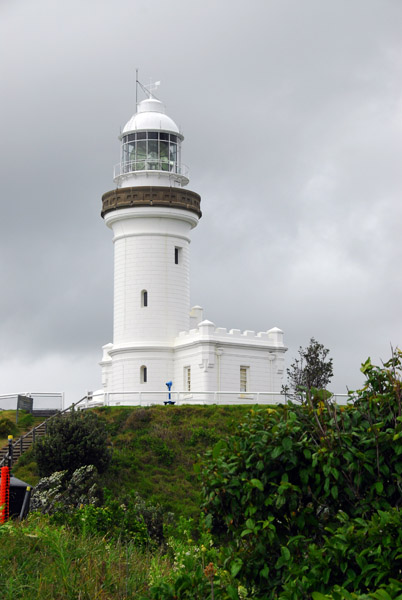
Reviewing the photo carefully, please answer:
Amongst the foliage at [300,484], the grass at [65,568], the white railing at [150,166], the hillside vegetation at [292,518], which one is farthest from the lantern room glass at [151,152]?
the foliage at [300,484]

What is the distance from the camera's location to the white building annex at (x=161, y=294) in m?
42.3

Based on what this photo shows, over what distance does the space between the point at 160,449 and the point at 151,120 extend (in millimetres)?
18187

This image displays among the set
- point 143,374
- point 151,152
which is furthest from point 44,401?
point 151,152

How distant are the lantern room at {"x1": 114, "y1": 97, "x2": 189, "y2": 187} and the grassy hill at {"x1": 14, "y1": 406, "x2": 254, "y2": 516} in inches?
483

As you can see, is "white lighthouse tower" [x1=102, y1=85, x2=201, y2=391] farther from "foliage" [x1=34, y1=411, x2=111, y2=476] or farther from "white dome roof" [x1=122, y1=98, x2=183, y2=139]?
"foliage" [x1=34, y1=411, x2=111, y2=476]

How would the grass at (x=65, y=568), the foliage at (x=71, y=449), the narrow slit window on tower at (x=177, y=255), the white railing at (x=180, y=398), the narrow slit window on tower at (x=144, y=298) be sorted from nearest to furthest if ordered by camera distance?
the grass at (x=65, y=568), the foliage at (x=71, y=449), the white railing at (x=180, y=398), the narrow slit window on tower at (x=144, y=298), the narrow slit window on tower at (x=177, y=255)

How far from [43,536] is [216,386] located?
2759 centimetres

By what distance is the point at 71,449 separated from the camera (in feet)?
98.8

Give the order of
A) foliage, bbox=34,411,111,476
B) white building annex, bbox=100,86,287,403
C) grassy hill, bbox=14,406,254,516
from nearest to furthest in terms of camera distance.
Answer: foliage, bbox=34,411,111,476 → grassy hill, bbox=14,406,254,516 → white building annex, bbox=100,86,287,403

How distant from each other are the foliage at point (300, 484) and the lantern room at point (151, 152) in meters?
34.7

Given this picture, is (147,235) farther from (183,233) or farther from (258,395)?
(258,395)

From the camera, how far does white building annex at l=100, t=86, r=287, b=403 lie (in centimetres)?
4228

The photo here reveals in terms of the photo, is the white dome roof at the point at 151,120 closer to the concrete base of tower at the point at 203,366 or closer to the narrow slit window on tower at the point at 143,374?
the concrete base of tower at the point at 203,366

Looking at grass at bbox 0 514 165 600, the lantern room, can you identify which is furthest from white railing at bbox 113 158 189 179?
grass at bbox 0 514 165 600
